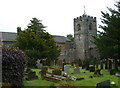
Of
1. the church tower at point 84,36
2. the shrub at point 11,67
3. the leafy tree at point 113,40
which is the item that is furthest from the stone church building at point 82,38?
the shrub at point 11,67

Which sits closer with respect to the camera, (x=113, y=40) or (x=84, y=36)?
(x=113, y=40)

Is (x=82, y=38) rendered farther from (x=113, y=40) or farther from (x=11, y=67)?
(x=11, y=67)

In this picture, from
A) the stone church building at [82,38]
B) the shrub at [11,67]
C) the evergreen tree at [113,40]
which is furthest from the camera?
the stone church building at [82,38]

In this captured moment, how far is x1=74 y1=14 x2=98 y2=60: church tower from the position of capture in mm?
45312

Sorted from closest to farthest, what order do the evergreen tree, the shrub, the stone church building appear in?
the shrub, the evergreen tree, the stone church building

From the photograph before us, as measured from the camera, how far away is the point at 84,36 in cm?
4581

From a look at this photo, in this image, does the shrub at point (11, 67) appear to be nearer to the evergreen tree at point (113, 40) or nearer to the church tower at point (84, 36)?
the evergreen tree at point (113, 40)

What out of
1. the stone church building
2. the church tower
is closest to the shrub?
the stone church building

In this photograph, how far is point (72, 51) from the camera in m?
47.2

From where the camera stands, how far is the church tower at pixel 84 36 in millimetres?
45312

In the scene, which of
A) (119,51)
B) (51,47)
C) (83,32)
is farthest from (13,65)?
(83,32)

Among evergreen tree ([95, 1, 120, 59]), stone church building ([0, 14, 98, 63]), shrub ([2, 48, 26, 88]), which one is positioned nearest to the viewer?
shrub ([2, 48, 26, 88])

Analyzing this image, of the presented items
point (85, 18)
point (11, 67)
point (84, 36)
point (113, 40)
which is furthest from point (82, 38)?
point (11, 67)

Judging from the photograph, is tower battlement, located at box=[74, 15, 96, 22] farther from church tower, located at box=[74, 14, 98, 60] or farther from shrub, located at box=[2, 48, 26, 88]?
shrub, located at box=[2, 48, 26, 88]
